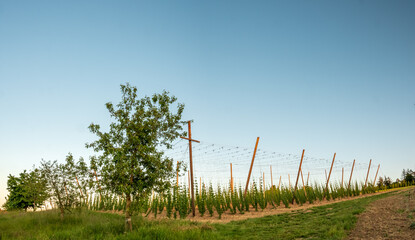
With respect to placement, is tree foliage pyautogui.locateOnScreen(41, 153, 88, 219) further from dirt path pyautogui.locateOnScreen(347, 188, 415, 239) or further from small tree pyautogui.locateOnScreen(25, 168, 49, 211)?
dirt path pyautogui.locateOnScreen(347, 188, 415, 239)

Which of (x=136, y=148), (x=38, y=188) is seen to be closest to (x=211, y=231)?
(x=136, y=148)

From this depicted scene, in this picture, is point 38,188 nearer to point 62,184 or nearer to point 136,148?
Result: point 62,184

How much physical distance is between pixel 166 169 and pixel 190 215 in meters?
8.90

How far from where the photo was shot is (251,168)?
18688 mm

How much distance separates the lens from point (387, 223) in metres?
8.44

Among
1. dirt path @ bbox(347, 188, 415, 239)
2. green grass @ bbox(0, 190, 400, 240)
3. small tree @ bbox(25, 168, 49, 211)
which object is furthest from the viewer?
small tree @ bbox(25, 168, 49, 211)

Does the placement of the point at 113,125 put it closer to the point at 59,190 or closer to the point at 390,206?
the point at 59,190

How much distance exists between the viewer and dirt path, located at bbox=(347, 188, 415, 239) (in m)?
7.41

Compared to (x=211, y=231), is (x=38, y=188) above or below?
above

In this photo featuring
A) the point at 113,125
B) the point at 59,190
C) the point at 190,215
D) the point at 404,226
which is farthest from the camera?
the point at 190,215

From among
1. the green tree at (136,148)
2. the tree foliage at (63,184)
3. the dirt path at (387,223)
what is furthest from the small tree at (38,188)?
the dirt path at (387,223)

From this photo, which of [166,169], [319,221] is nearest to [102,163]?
[166,169]

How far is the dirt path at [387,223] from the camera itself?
741cm

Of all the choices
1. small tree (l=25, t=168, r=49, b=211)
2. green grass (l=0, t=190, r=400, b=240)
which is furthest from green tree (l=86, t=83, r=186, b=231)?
small tree (l=25, t=168, r=49, b=211)
